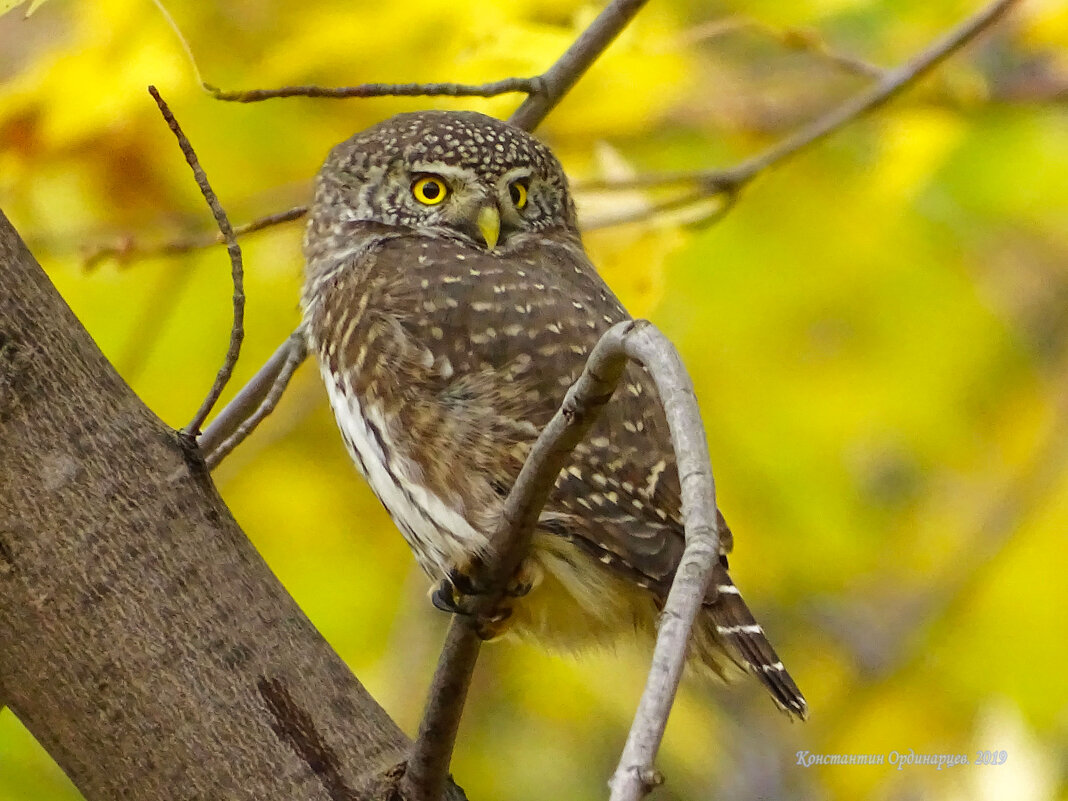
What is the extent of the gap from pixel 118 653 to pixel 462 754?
267cm

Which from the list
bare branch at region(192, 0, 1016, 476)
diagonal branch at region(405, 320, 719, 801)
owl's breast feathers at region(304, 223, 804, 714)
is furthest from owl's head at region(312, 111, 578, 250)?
diagonal branch at region(405, 320, 719, 801)

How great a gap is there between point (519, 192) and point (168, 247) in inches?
34.8

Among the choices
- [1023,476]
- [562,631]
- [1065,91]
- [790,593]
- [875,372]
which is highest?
[1065,91]

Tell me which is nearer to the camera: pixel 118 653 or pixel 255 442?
pixel 118 653

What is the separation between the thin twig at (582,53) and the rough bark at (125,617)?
131 centimetres

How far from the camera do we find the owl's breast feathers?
2426mm

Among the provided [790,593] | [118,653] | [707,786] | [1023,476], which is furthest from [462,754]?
[118,653]

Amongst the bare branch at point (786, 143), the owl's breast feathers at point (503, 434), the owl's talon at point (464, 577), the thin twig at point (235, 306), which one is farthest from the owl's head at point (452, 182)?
the thin twig at point (235, 306)

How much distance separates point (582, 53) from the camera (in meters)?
2.89

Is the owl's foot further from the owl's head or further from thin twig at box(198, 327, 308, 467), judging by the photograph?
the owl's head

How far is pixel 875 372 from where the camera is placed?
14.5 feet

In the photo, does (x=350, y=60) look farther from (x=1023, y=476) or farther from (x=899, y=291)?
(x=1023, y=476)

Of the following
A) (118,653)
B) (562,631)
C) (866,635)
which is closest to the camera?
(118,653)

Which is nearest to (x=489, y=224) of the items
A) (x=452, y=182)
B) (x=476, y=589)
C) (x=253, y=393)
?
(x=452, y=182)
